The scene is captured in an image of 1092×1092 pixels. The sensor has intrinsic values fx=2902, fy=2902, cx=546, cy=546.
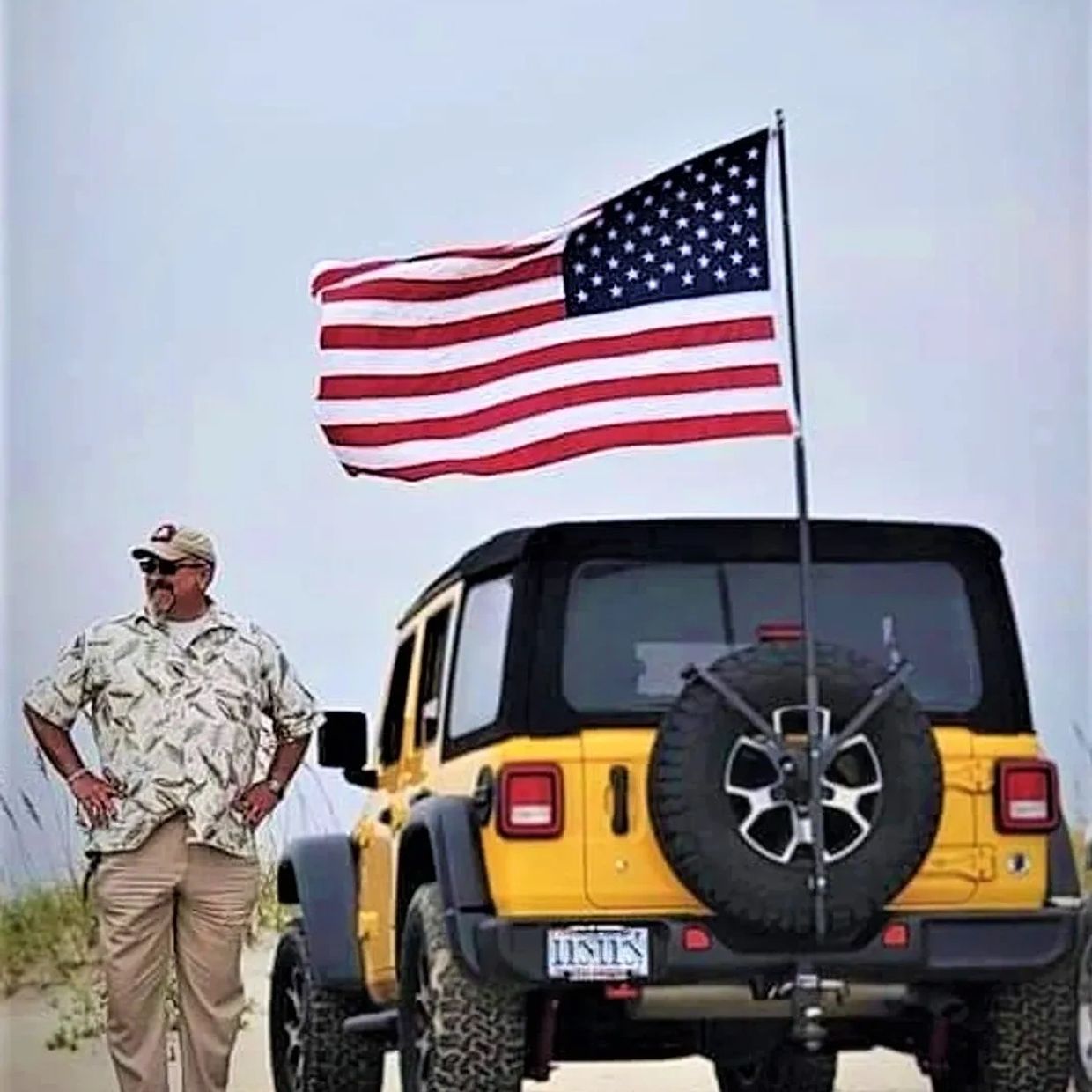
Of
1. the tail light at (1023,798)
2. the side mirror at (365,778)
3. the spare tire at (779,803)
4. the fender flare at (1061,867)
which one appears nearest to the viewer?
the spare tire at (779,803)

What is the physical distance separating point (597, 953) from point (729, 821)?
14.2 inches

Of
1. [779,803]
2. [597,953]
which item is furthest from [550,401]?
[597,953]

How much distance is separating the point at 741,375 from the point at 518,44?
3.27ft

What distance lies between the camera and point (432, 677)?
5.97m

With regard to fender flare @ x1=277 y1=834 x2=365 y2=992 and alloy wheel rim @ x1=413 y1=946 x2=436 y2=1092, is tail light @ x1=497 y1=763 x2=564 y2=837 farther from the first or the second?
fender flare @ x1=277 y1=834 x2=365 y2=992

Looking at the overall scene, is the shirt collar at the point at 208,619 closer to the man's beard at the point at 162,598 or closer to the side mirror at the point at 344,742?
the man's beard at the point at 162,598

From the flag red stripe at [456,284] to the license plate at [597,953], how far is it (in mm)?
1376

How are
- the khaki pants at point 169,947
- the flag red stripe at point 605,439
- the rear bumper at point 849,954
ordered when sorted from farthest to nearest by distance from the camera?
the khaki pants at point 169,947
the flag red stripe at point 605,439
the rear bumper at point 849,954

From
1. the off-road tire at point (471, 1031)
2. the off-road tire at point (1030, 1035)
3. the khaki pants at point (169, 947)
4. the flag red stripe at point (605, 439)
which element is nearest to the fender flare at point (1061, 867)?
the off-road tire at point (1030, 1035)

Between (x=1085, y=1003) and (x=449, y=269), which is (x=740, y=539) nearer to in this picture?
(x=449, y=269)

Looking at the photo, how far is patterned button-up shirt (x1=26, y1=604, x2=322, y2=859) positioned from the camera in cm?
595

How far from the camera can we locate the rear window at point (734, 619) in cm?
549

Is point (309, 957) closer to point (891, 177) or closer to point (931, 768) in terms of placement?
point (931, 768)

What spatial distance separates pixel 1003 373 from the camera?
615 centimetres
